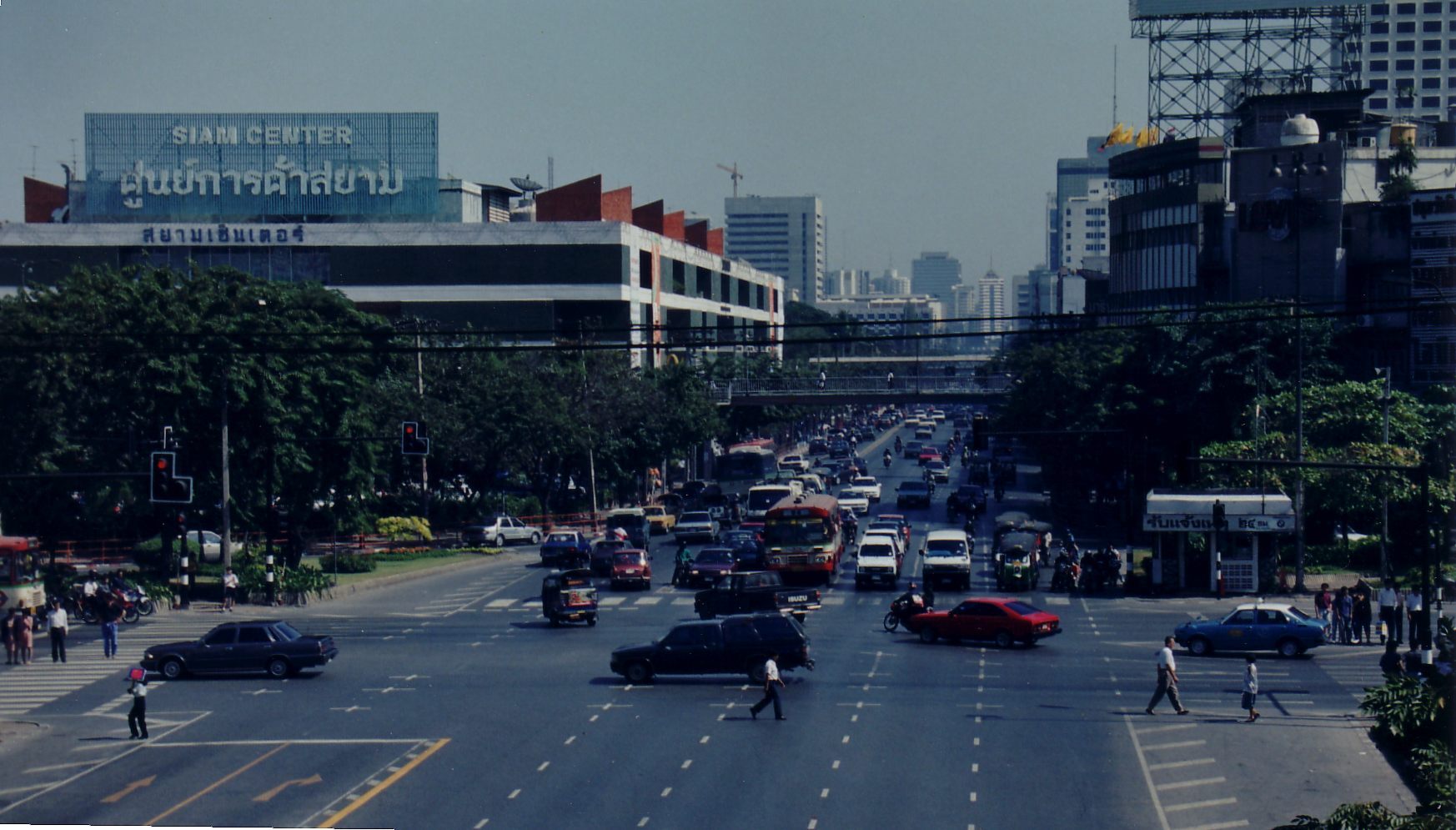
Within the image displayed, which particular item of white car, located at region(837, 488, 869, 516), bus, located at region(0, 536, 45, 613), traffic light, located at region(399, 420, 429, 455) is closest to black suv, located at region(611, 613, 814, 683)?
traffic light, located at region(399, 420, 429, 455)

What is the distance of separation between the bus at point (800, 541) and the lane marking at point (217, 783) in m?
28.7

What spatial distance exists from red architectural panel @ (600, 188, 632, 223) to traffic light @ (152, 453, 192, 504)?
246 feet

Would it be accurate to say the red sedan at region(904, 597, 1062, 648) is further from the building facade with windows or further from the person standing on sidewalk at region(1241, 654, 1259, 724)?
the building facade with windows

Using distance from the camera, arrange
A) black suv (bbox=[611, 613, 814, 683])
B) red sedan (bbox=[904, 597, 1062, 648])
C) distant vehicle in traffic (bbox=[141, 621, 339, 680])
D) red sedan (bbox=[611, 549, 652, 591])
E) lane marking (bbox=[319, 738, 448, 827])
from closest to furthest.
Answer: lane marking (bbox=[319, 738, 448, 827]), black suv (bbox=[611, 613, 814, 683]), distant vehicle in traffic (bbox=[141, 621, 339, 680]), red sedan (bbox=[904, 597, 1062, 648]), red sedan (bbox=[611, 549, 652, 591])

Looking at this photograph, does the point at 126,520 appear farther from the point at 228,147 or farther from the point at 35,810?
the point at 35,810

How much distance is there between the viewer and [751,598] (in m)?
44.3

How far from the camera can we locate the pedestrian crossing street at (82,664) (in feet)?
117

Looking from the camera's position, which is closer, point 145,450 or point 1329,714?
point 1329,714

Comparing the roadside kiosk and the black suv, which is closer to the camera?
the black suv

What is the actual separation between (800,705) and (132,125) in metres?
82.0

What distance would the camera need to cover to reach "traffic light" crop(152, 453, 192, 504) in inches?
1265

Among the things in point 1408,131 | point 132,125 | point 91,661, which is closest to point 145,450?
point 91,661

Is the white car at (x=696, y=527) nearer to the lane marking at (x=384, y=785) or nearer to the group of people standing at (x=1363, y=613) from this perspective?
the group of people standing at (x=1363, y=613)

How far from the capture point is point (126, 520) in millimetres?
67312
